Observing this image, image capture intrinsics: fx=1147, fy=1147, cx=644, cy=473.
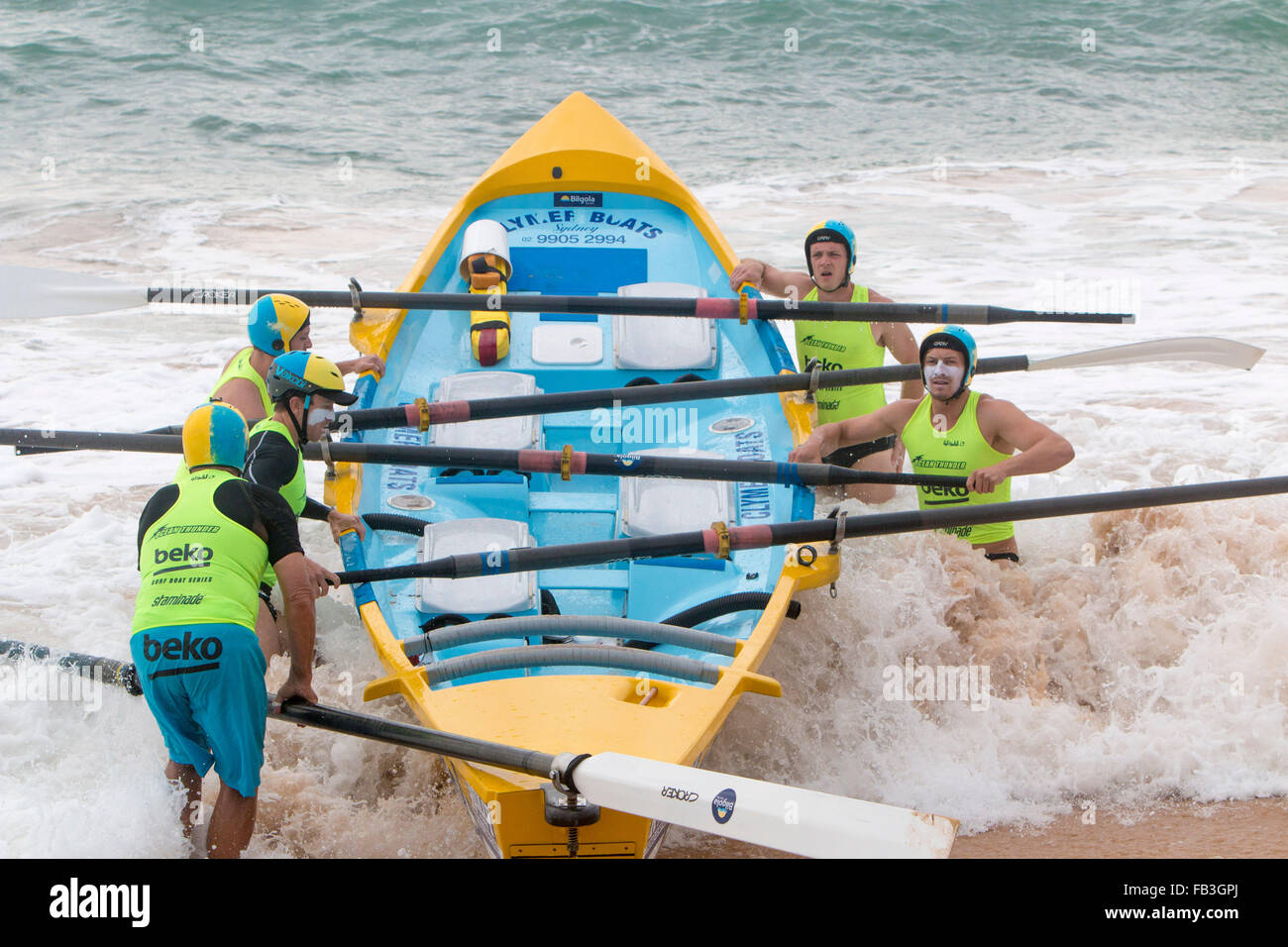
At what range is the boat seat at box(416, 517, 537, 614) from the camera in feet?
14.1

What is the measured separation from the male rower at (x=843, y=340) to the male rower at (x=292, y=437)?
2.50 m

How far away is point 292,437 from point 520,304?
5.80 ft

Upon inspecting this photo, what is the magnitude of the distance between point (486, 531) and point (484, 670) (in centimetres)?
95

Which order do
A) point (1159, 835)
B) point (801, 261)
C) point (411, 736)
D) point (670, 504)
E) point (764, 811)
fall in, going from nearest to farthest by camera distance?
1. point (764, 811)
2. point (411, 736)
3. point (1159, 835)
4. point (670, 504)
5. point (801, 261)

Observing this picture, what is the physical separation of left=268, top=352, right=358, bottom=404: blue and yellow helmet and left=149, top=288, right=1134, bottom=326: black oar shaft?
1.45 meters

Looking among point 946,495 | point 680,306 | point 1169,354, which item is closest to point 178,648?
point 946,495

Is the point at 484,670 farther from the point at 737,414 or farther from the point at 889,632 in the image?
the point at 737,414

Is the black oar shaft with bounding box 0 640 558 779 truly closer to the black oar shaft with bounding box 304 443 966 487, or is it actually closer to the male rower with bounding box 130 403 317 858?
the male rower with bounding box 130 403 317 858

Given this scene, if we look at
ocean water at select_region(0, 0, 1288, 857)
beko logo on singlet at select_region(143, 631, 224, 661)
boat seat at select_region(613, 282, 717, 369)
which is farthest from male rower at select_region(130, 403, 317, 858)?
boat seat at select_region(613, 282, 717, 369)

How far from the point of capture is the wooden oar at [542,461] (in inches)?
169

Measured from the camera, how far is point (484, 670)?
12.3 ft

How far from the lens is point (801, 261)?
11.6 metres

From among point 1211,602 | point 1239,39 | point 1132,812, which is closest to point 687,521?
point 1132,812

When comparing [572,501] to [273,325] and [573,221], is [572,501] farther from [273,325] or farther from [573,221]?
[573,221]
